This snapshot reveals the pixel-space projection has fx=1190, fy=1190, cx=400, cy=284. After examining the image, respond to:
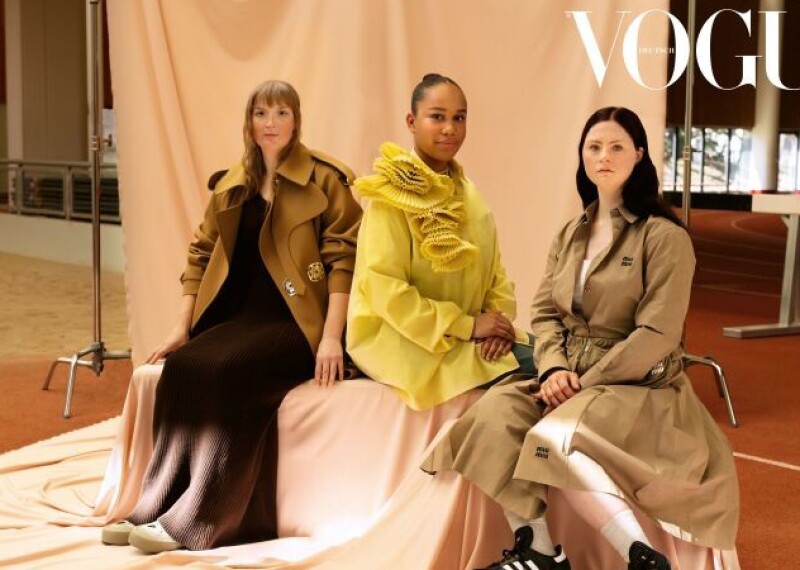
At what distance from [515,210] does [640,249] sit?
5.86ft

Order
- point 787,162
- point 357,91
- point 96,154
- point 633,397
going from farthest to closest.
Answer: point 787,162 → point 96,154 → point 357,91 → point 633,397

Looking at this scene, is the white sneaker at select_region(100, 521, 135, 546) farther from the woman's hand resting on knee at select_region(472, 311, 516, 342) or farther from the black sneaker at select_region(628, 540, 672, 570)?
the black sneaker at select_region(628, 540, 672, 570)

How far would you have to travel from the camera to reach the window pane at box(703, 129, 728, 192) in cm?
2053

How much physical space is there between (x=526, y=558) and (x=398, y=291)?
824 millimetres

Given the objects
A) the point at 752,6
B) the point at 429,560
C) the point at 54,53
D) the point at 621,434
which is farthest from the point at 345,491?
the point at 752,6

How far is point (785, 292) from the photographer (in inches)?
283

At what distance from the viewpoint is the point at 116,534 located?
3170mm

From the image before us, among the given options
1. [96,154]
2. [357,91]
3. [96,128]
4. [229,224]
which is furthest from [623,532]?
[96,128]

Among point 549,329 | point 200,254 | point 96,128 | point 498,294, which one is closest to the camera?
point 549,329

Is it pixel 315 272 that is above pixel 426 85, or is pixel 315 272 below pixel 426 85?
below

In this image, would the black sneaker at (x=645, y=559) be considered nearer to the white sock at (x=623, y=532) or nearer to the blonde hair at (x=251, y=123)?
the white sock at (x=623, y=532)

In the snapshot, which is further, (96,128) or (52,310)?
(52,310)

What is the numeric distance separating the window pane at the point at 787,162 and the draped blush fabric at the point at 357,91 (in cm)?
1766

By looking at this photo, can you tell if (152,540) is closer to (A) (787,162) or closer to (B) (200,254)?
(B) (200,254)
